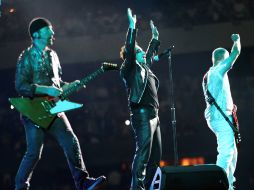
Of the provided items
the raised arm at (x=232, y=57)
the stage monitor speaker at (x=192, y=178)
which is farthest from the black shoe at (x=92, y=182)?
the raised arm at (x=232, y=57)

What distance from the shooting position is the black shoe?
4.81 m

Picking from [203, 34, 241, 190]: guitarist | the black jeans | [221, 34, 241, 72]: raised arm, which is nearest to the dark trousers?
the black jeans

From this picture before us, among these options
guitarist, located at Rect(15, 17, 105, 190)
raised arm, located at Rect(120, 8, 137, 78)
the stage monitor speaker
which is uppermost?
raised arm, located at Rect(120, 8, 137, 78)

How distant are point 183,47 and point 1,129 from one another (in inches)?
253

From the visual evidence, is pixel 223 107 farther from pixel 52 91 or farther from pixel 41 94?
pixel 41 94

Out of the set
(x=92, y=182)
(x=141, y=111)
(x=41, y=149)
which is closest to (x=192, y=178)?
(x=92, y=182)

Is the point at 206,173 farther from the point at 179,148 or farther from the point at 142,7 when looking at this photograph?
the point at 142,7

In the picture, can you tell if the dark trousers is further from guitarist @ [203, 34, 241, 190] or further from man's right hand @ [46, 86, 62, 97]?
guitarist @ [203, 34, 241, 190]

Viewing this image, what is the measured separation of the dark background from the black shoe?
25.8 ft

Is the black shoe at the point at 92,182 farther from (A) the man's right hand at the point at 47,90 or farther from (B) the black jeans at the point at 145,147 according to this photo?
(A) the man's right hand at the point at 47,90

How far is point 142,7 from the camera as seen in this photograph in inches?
596

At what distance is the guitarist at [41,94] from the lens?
16.3 ft

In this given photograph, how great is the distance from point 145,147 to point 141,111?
46cm

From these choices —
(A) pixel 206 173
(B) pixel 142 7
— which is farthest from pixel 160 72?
(A) pixel 206 173
